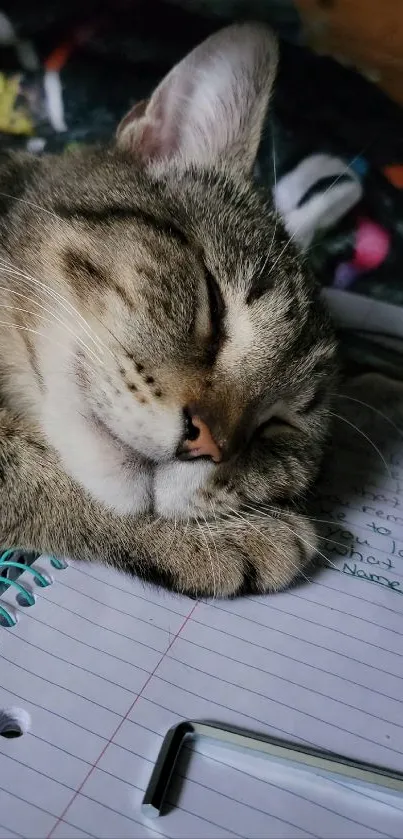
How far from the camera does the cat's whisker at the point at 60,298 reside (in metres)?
0.88

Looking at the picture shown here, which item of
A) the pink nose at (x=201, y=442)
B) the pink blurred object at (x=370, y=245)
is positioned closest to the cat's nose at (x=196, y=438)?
the pink nose at (x=201, y=442)

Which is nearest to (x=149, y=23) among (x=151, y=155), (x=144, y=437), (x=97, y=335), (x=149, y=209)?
(x=151, y=155)

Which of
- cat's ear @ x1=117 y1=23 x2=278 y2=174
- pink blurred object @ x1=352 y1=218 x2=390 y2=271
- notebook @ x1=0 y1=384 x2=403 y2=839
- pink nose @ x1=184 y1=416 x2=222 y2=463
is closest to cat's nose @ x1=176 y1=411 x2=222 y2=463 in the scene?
pink nose @ x1=184 y1=416 x2=222 y2=463

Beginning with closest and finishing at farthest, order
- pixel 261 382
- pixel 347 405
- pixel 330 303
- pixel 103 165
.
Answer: pixel 261 382 < pixel 103 165 < pixel 347 405 < pixel 330 303

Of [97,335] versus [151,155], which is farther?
[151,155]

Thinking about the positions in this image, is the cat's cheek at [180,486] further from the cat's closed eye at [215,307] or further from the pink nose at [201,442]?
the cat's closed eye at [215,307]

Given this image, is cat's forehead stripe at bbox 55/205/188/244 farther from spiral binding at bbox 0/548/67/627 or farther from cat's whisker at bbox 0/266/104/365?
spiral binding at bbox 0/548/67/627

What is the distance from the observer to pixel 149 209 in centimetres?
100

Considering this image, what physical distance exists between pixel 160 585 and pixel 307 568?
0.20 meters

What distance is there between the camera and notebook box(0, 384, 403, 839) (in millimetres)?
744

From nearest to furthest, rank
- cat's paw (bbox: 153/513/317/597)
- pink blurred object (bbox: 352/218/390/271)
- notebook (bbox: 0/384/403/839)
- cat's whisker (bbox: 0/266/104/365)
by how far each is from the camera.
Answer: notebook (bbox: 0/384/403/839), cat's whisker (bbox: 0/266/104/365), cat's paw (bbox: 153/513/317/597), pink blurred object (bbox: 352/218/390/271)

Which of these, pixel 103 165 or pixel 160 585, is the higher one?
pixel 103 165

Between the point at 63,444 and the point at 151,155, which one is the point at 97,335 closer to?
the point at 63,444

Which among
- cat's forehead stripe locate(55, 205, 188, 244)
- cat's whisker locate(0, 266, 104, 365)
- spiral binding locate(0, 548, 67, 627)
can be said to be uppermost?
cat's forehead stripe locate(55, 205, 188, 244)
